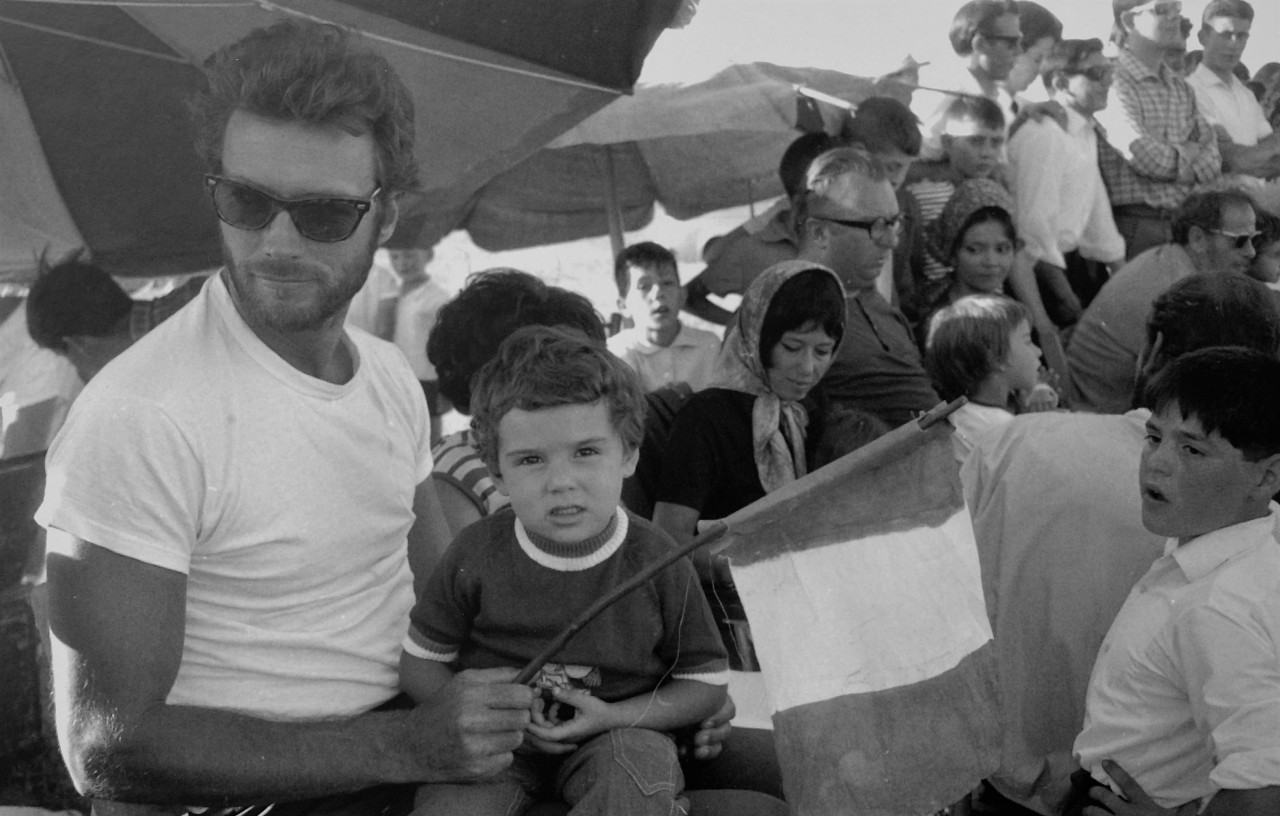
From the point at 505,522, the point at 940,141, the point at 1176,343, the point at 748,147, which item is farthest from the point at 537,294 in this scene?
the point at 748,147

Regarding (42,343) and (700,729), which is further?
(42,343)

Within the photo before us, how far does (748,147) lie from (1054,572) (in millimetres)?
→ 4547

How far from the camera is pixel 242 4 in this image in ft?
11.3

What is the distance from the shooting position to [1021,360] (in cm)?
489

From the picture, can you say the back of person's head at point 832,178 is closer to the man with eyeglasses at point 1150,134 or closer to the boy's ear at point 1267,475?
the boy's ear at point 1267,475

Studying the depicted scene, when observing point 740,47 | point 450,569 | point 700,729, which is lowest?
point 700,729

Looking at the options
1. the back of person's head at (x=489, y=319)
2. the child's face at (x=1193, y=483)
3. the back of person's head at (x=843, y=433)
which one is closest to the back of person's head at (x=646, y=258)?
the back of person's head at (x=843, y=433)

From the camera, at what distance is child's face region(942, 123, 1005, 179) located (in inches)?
258

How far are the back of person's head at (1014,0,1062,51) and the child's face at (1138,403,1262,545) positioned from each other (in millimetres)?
4840

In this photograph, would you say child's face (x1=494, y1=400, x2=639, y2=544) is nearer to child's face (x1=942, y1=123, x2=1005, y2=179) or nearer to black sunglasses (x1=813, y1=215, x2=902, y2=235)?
black sunglasses (x1=813, y1=215, x2=902, y2=235)

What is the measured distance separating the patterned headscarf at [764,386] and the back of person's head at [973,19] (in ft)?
11.1

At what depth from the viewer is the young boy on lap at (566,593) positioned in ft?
8.24

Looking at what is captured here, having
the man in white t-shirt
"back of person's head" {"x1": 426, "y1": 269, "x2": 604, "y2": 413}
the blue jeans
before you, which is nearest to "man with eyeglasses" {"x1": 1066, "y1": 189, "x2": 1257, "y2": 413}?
"back of person's head" {"x1": 426, "y1": 269, "x2": 604, "y2": 413}

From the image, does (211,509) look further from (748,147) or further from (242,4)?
(748,147)
